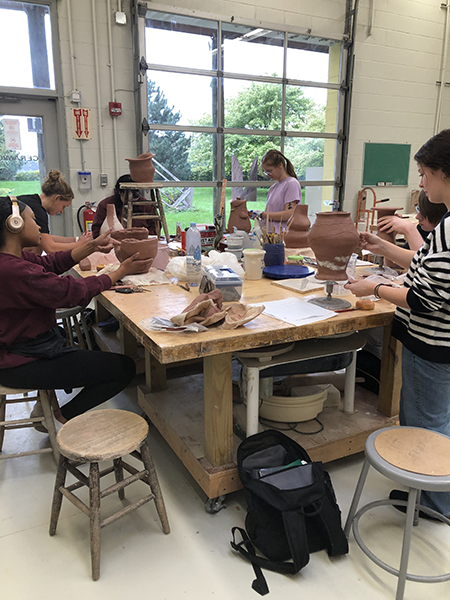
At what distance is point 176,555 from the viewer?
5.40ft

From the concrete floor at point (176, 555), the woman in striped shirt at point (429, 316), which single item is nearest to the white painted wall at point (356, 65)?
the concrete floor at point (176, 555)

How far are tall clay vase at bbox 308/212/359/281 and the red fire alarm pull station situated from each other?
3.75 m

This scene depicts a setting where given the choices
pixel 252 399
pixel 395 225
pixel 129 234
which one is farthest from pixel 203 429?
pixel 395 225

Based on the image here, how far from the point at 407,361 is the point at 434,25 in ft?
22.6

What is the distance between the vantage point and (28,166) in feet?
16.1

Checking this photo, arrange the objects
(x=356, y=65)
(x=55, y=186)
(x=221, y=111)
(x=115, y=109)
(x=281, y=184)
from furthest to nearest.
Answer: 1. (x=356, y=65)
2. (x=221, y=111)
3. (x=115, y=109)
4. (x=281, y=184)
5. (x=55, y=186)

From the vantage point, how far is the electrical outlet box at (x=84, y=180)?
16.1 feet

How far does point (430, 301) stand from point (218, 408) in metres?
0.86

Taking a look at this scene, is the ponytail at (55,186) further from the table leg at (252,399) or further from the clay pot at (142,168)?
the table leg at (252,399)

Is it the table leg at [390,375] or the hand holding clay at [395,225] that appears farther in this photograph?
the hand holding clay at [395,225]

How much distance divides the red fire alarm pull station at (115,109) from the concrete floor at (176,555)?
4022mm

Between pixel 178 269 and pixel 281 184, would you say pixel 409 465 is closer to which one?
pixel 178 269

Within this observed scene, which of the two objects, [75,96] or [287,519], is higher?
[75,96]

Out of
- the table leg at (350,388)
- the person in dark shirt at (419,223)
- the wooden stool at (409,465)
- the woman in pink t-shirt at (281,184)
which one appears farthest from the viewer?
the woman in pink t-shirt at (281,184)
